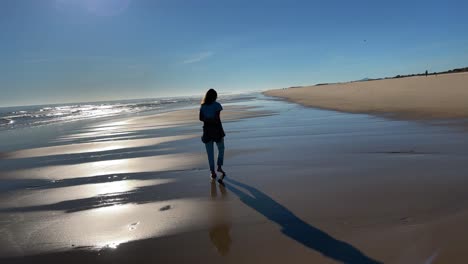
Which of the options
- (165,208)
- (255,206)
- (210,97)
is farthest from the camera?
(210,97)

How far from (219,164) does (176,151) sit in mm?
3539

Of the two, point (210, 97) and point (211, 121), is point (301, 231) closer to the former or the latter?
point (211, 121)

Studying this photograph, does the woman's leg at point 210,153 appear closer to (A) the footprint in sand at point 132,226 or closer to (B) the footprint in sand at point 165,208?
(B) the footprint in sand at point 165,208

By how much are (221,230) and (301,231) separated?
101cm

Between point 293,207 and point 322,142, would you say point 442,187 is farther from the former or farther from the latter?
point 322,142

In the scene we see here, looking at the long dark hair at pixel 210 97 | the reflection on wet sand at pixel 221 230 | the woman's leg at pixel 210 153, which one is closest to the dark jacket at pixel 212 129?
the woman's leg at pixel 210 153

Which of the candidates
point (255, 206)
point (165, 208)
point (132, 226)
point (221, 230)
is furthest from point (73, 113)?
point (221, 230)

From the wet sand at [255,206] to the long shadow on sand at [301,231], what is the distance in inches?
0.6

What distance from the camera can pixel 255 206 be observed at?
16.7ft

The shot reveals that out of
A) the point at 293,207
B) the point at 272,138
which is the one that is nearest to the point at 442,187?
the point at 293,207

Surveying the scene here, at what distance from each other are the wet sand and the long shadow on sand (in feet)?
0.05

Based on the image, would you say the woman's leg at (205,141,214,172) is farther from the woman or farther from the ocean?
the ocean

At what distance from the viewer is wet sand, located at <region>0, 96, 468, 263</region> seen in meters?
3.71

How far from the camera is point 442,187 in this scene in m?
5.18
